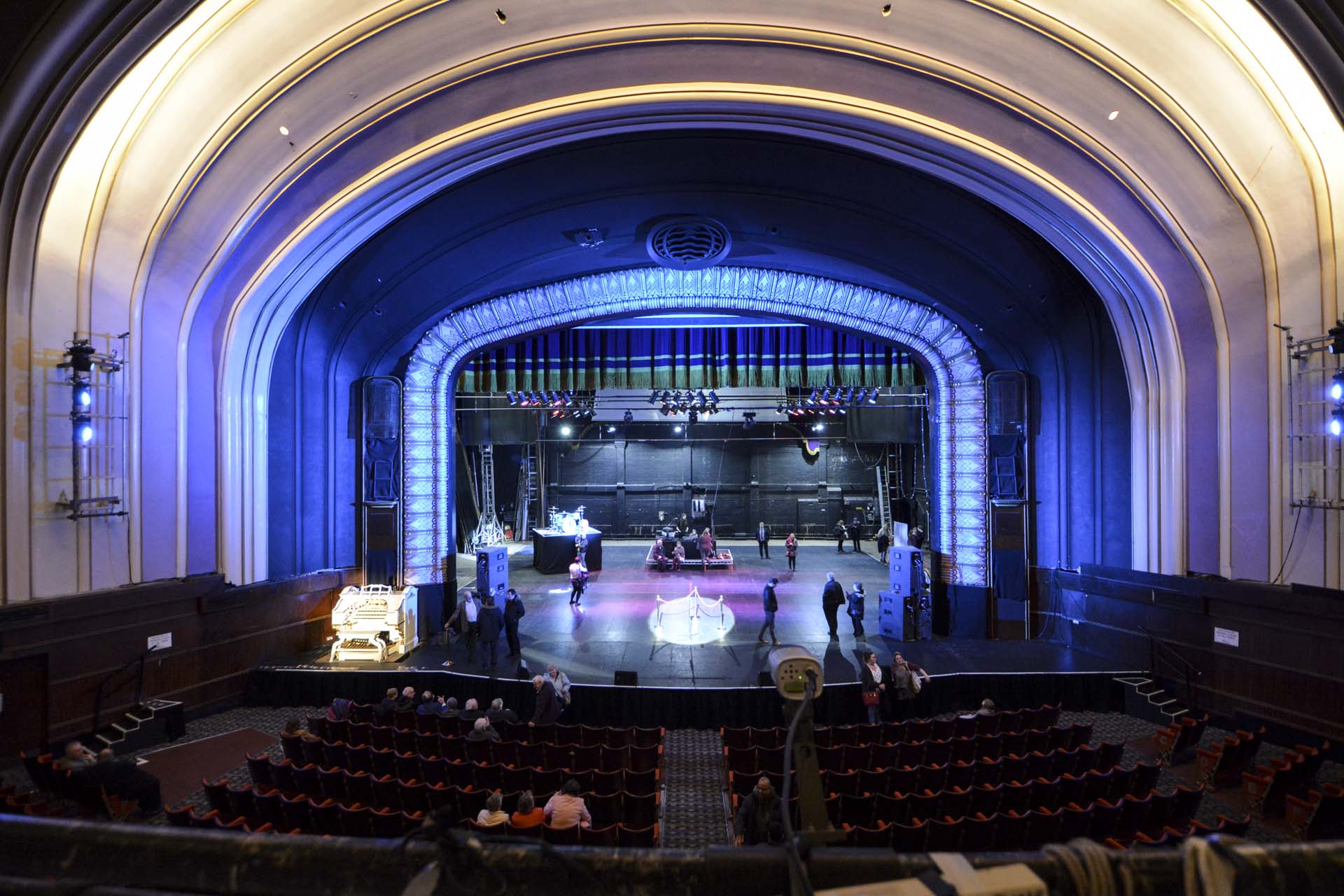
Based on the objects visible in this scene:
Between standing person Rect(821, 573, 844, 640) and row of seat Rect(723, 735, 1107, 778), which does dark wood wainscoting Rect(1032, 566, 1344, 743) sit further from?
standing person Rect(821, 573, 844, 640)

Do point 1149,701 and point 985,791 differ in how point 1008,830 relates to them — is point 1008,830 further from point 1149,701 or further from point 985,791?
point 1149,701

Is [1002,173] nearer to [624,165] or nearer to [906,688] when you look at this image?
[624,165]

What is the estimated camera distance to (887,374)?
1564 cm

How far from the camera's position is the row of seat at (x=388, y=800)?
5773mm

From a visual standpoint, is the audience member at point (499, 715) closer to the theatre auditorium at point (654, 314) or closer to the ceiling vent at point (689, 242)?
the theatre auditorium at point (654, 314)

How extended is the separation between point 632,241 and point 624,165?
2361mm

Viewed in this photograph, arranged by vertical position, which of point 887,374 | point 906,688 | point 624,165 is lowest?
point 906,688

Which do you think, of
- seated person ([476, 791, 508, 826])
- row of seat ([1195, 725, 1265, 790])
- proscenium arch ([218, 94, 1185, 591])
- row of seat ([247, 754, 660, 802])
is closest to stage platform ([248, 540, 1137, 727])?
proscenium arch ([218, 94, 1185, 591])

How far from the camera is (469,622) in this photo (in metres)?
11.7

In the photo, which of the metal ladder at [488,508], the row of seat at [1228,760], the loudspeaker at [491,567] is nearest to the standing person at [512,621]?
the loudspeaker at [491,567]

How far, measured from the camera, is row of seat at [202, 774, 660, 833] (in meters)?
5.77

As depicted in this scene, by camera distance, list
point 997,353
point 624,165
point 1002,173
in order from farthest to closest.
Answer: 1. point 997,353
2. point 624,165
3. point 1002,173

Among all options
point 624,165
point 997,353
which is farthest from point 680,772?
point 997,353

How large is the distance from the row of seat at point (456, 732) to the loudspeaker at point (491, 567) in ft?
19.3
